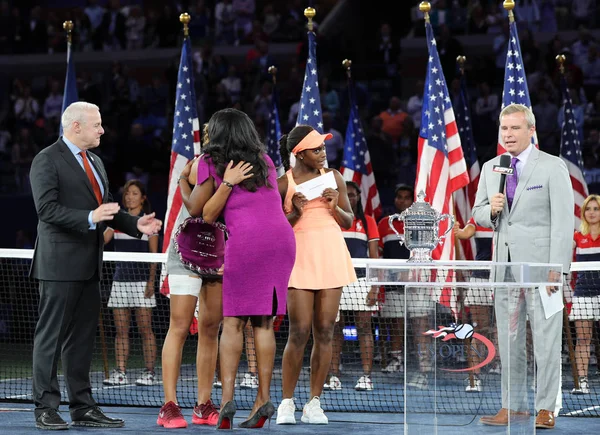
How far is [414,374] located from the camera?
6.07 m

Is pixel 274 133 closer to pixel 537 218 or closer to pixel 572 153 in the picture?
pixel 572 153

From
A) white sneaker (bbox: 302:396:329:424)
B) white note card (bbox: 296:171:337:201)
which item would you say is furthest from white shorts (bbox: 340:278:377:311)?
white note card (bbox: 296:171:337:201)

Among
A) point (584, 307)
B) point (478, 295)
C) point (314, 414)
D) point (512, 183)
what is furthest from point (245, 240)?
point (584, 307)

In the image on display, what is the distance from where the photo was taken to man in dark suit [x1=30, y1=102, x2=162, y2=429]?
725cm

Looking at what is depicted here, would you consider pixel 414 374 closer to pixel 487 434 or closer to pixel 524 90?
pixel 487 434

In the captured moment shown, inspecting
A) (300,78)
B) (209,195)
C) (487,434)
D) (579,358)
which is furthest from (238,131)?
(300,78)

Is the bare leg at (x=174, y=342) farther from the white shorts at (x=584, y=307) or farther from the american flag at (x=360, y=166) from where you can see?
the american flag at (x=360, y=166)

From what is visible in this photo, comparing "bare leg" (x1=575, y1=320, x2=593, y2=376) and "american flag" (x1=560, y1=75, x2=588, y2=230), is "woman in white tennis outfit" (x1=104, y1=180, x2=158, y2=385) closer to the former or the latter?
"bare leg" (x1=575, y1=320, x2=593, y2=376)

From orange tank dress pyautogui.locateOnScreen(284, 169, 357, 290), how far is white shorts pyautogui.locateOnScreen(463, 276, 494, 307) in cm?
172

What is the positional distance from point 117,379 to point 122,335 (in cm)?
45

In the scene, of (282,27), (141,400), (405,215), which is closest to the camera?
(405,215)

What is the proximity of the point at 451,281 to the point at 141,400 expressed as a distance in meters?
4.06

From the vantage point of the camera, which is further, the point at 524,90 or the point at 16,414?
the point at 524,90

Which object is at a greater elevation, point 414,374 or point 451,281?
point 451,281
